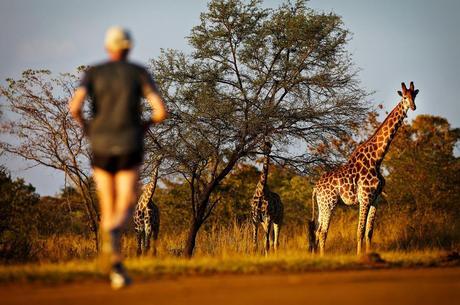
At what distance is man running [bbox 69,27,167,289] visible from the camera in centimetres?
751

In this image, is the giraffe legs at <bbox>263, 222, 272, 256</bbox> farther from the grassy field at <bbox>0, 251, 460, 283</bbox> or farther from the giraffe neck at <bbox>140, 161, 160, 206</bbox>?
the grassy field at <bbox>0, 251, 460, 283</bbox>

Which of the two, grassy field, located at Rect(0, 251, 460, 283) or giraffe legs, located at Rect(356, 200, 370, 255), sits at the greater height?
giraffe legs, located at Rect(356, 200, 370, 255)

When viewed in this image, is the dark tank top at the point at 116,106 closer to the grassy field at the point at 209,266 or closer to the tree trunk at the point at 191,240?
the grassy field at the point at 209,266

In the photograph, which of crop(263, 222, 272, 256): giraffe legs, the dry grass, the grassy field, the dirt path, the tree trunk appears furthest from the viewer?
crop(263, 222, 272, 256): giraffe legs

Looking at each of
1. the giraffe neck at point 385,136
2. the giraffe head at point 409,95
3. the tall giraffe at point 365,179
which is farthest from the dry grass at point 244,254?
the giraffe head at point 409,95

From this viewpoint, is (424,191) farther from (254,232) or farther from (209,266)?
(209,266)

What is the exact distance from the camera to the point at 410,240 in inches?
828

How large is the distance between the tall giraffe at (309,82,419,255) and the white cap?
10.9 m

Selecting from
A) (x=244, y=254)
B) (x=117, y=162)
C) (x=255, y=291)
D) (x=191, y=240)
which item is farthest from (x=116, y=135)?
(x=191, y=240)

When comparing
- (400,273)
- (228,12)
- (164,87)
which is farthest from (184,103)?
(400,273)

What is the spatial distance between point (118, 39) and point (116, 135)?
1062mm

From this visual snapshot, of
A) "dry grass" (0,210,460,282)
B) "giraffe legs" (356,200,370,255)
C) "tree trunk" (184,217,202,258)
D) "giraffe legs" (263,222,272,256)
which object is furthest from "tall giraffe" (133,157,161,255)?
"giraffe legs" (356,200,370,255)

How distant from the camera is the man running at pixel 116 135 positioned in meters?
7.51

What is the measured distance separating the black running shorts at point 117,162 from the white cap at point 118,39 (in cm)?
116
